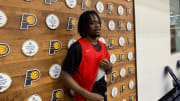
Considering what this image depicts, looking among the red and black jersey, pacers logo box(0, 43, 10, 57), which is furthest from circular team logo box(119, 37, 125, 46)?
pacers logo box(0, 43, 10, 57)

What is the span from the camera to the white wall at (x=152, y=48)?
1.71 m

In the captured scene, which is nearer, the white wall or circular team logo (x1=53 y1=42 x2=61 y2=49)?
circular team logo (x1=53 y1=42 x2=61 y2=49)

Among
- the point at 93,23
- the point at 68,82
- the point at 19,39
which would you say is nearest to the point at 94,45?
the point at 93,23

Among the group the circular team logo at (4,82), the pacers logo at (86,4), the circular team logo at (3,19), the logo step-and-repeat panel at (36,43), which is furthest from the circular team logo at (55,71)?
the pacers logo at (86,4)

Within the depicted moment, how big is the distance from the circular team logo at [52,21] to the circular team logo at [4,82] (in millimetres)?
A: 371

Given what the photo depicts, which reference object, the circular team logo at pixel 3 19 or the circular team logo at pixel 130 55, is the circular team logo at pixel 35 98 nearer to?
the circular team logo at pixel 3 19

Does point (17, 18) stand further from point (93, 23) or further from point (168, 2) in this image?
point (168, 2)

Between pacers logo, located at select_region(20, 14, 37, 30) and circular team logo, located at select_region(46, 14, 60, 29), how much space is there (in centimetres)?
8

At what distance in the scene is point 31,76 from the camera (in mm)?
840

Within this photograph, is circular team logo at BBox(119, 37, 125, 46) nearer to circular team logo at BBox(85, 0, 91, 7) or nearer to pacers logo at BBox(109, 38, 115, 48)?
pacers logo at BBox(109, 38, 115, 48)

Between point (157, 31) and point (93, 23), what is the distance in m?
1.50

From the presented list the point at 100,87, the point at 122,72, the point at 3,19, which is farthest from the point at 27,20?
the point at 122,72

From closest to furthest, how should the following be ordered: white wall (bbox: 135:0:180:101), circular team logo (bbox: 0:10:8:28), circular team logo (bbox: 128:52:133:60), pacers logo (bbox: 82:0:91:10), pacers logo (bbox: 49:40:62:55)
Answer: circular team logo (bbox: 0:10:8:28), pacers logo (bbox: 49:40:62:55), pacers logo (bbox: 82:0:91:10), circular team logo (bbox: 128:52:133:60), white wall (bbox: 135:0:180:101)

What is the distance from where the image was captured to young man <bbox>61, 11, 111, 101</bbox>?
807mm
